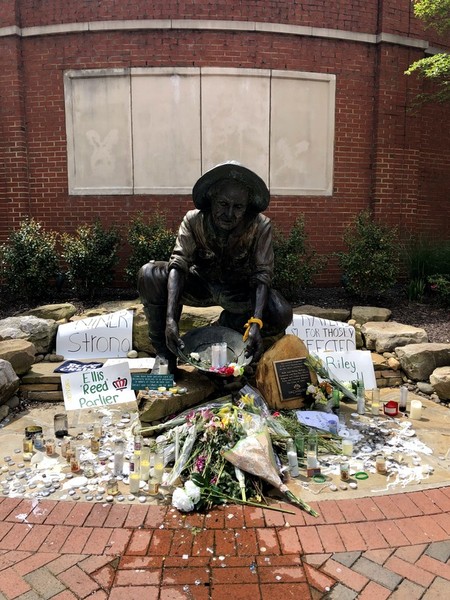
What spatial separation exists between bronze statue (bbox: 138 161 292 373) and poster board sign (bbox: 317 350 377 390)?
0.97 m

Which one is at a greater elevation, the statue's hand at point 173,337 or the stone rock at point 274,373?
the statue's hand at point 173,337

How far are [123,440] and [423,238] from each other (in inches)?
239

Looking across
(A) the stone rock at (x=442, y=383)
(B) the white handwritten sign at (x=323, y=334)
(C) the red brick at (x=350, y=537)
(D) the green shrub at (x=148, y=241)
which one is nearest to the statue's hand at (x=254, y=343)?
(C) the red brick at (x=350, y=537)

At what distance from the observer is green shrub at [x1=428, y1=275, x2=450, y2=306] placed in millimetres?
6484

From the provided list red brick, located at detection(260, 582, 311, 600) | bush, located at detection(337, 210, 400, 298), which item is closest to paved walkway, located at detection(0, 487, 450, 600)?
red brick, located at detection(260, 582, 311, 600)

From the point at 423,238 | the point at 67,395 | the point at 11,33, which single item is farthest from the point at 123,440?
the point at 11,33

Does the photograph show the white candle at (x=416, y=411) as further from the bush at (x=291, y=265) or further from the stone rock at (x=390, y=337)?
the bush at (x=291, y=265)

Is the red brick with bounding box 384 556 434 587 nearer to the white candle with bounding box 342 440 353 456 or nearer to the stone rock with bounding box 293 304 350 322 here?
the white candle with bounding box 342 440 353 456

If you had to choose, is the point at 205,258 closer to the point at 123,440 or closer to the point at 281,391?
the point at 281,391

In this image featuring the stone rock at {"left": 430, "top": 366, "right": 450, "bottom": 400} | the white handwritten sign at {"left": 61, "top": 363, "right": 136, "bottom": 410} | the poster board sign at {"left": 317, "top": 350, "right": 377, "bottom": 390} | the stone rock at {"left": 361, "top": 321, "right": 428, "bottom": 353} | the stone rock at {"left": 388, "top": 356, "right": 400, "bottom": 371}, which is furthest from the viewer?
the stone rock at {"left": 361, "top": 321, "right": 428, "bottom": 353}

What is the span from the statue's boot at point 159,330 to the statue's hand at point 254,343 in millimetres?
694

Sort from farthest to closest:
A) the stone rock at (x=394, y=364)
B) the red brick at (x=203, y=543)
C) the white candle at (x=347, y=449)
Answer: the stone rock at (x=394, y=364) → the white candle at (x=347, y=449) → the red brick at (x=203, y=543)

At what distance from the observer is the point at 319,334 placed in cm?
534

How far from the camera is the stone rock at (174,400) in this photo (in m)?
3.44
